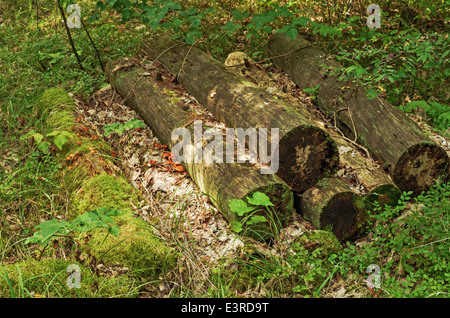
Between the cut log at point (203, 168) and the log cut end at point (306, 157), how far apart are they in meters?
0.29

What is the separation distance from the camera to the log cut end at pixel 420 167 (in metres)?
4.31

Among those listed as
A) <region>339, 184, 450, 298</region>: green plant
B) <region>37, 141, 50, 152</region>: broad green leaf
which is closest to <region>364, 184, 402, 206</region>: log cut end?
<region>339, 184, 450, 298</region>: green plant

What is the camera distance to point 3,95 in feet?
20.6

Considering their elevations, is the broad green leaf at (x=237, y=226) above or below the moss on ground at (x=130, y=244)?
above

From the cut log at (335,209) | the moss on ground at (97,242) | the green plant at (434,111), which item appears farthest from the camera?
the green plant at (434,111)

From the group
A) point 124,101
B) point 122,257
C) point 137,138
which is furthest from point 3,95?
point 122,257

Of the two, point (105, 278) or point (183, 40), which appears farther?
point (183, 40)

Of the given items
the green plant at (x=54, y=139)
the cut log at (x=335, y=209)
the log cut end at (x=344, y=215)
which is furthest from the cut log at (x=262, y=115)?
the green plant at (x=54, y=139)

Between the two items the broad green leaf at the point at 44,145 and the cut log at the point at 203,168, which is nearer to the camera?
the cut log at the point at 203,168

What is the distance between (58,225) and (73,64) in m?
5.07

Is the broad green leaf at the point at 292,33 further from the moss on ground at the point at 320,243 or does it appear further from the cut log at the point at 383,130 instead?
the moss on ground at the point at 320,243

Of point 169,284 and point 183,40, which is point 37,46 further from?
point 169,284

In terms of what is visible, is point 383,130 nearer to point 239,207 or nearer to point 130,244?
point 239,207

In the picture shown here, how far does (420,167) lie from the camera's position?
173 inches
